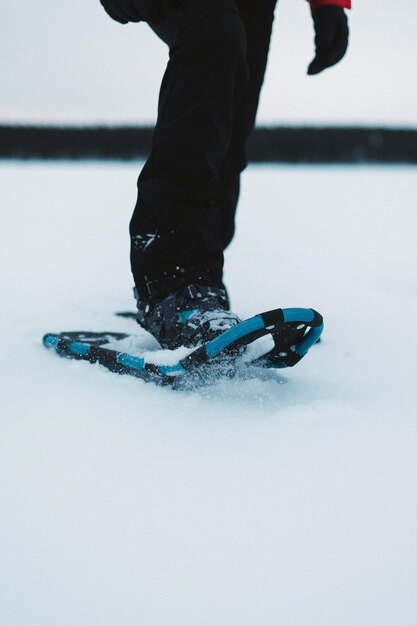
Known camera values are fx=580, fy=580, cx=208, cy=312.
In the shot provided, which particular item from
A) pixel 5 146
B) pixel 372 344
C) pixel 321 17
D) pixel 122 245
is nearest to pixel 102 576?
pixel 372 344

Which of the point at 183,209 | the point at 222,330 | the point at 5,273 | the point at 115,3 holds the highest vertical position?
the point at 115,3

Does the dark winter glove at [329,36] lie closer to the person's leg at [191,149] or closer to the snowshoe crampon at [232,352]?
the person's leg at [191,149]

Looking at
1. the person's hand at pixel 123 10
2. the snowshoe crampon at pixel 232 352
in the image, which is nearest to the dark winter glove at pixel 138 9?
the person's hand at pixel 123 10

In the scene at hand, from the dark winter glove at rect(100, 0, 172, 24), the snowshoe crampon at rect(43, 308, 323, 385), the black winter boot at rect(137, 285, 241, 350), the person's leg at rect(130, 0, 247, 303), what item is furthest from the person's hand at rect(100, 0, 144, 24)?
the snowshoe crampon at rect(43, 308, 323, 385)

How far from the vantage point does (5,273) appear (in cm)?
231

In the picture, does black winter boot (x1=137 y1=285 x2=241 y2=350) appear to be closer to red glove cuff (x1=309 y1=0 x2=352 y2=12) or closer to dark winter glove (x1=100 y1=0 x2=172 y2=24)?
dark winter glove (x1=100 y1=0 x2=172 y2=24)

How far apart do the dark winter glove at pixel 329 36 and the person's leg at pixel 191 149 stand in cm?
25

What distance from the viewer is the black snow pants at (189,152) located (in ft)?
3.81

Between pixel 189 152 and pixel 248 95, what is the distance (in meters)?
0.46

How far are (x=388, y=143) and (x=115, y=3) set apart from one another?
17020mm

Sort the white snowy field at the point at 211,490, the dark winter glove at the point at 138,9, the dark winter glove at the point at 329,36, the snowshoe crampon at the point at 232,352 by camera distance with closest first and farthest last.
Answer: the white snowy field at the point at 211,490 → the snowshoe crampon at the point at 232,352 → the dark winter glove at the point at 138,9 → the dark winter glove at the point at 329,36

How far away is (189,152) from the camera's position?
46.2 inches

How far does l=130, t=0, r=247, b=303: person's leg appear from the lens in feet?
3.80

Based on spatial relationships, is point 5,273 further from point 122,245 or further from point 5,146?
point 5,146
